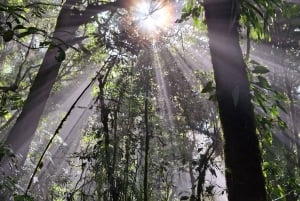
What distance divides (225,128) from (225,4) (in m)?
0.47

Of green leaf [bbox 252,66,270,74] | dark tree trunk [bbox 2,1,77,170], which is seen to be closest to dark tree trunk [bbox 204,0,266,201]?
green leaf [bbox 252,66,270,74]

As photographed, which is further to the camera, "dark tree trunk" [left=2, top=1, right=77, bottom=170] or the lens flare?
"dark tree trunk" [left=2, top=1, right=77, bottom=170]

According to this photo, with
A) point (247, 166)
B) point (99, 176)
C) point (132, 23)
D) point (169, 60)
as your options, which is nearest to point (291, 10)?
point (247, 166)

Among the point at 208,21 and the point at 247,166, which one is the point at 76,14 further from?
the point at 247,166

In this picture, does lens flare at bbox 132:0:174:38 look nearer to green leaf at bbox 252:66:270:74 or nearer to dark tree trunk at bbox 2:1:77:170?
dark tree trunk at bbox 2:1:77:170

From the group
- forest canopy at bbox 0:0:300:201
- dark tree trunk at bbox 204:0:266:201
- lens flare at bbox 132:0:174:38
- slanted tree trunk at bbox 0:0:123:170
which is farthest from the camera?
slanted tree trunk at bbox 0:0:123:170

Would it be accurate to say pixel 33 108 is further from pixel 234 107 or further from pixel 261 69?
pixel 234 107

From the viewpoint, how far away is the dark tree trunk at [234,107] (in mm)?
1221

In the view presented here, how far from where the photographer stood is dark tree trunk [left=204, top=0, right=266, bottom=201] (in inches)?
48.1

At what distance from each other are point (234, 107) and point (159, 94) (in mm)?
7164

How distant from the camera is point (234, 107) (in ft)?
4.24

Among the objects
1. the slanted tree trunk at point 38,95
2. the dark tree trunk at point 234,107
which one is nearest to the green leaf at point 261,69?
the dark tree trunk at point 234,107

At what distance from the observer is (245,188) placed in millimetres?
1202

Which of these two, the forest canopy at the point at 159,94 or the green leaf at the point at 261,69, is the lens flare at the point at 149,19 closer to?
the forest canopy at the point at 159,94
